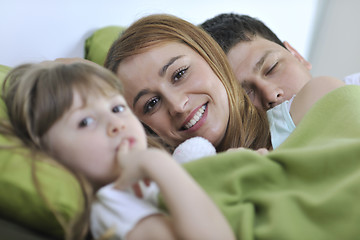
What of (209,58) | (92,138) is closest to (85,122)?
(92,138)

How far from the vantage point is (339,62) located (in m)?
2.49

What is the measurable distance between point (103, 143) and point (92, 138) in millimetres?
20

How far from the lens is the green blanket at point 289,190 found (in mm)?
554

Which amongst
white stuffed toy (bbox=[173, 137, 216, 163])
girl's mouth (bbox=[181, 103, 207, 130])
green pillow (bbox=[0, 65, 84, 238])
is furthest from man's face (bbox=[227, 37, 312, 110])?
A: green pillow (bbox=[0, 65, 84, 238])

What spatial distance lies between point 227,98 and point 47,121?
26.8 inches

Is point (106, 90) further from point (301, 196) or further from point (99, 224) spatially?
point (301, 196)

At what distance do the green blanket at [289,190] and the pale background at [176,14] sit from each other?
0.80 meters

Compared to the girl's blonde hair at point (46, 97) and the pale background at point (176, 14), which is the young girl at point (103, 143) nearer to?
the girl's blonde hair at point (46, 97)

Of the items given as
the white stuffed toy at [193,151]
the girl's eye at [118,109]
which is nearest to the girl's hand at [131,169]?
the girl's eye at [118,109]

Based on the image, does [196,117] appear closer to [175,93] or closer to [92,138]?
[175,93]

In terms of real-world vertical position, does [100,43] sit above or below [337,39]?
above

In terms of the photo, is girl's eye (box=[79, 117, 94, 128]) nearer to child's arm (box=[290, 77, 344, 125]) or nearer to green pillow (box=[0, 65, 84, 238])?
green pillow (box=[0, 65, 84, 238])

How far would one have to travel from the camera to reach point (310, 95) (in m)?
1.14

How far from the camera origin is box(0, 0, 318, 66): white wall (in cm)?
141
